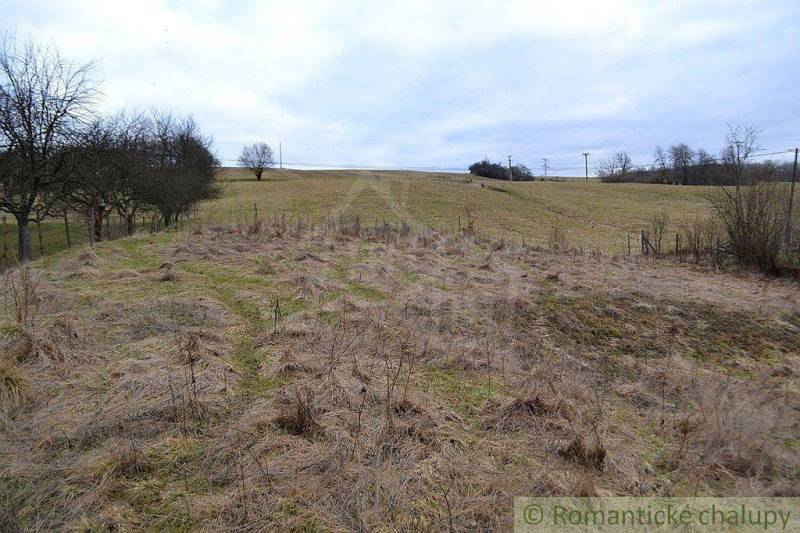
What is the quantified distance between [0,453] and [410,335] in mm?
3768

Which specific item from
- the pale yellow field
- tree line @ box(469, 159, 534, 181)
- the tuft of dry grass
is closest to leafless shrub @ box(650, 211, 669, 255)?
the pale yellow field

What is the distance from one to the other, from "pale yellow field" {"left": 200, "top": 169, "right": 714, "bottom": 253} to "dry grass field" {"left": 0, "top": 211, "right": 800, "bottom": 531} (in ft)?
55.9

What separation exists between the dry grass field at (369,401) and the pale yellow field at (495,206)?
17.0 meters

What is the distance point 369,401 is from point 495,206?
3809 cm

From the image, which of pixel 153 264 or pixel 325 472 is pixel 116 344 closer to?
pixel 325 472

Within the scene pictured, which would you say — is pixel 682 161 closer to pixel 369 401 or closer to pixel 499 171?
pixel 499 171

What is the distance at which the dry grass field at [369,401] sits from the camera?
2.49 m

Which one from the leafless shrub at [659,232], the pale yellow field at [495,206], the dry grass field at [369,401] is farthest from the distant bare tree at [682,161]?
the dry grass field at [369,401]

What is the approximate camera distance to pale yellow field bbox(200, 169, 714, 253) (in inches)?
1142

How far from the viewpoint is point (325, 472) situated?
2.67 meters

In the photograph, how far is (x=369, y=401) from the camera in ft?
11.7

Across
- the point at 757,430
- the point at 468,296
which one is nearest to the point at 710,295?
the point at 468,296

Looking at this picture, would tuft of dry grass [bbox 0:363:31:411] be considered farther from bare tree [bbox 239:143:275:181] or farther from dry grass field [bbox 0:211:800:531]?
bare tree [bbox 239:143:275:181]

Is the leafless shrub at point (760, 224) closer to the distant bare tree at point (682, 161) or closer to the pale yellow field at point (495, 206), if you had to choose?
the pale yellow field at point (495, 206)
